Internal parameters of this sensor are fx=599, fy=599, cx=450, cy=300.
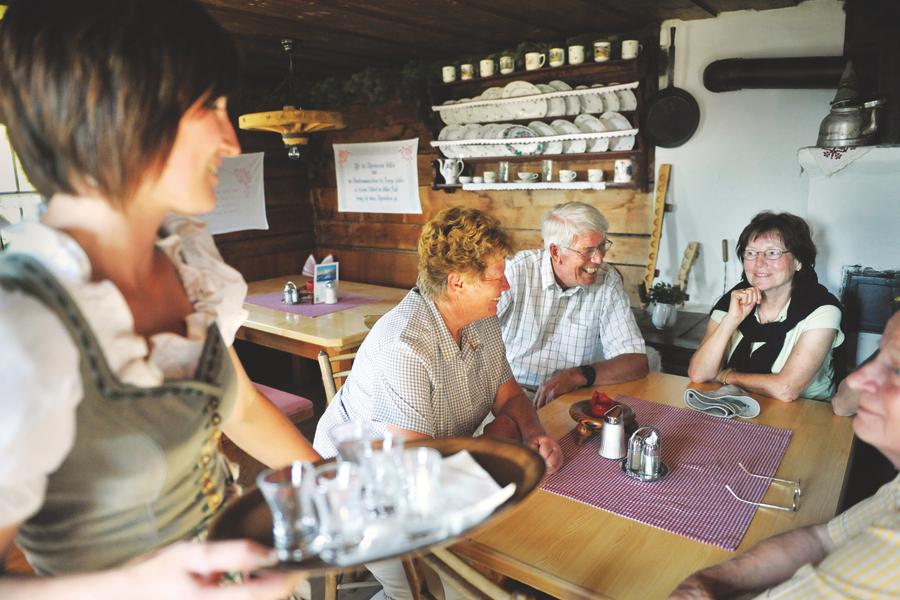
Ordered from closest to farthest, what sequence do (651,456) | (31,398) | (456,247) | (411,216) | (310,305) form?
1. (31,398)
2. (651,456)
3. (456,247)
4. (310,305)
5. (411,216)

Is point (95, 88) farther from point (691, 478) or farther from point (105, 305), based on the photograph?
point (691, 478)

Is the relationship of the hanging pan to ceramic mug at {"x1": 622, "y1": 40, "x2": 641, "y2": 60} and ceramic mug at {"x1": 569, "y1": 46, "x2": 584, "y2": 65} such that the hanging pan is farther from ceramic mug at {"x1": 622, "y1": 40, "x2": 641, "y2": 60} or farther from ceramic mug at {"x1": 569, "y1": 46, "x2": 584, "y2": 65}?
ceramic mug at {"x1": 569, "y1": 46, "x2": 584, "y2": 65}

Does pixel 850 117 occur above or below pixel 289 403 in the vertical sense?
above

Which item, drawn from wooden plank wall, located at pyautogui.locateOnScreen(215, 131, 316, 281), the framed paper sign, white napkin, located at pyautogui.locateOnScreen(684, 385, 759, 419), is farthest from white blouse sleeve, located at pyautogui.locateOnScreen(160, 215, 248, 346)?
wooden plank wall, located at pyautogui.locateOnScreen(215, 131, 316, 281)

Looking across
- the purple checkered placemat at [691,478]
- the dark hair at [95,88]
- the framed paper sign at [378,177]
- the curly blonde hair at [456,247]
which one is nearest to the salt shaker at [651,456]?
the purple checkered placemat at [691,478]

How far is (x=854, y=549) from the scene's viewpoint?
932 millimetres

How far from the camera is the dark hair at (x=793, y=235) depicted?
2.16m

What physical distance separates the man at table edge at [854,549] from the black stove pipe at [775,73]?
1.96 m

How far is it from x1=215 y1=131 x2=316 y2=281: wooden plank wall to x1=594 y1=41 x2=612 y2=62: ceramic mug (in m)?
2.74

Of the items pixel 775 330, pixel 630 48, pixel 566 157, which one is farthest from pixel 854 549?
pixel 566 157

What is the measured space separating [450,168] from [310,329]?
1.52m

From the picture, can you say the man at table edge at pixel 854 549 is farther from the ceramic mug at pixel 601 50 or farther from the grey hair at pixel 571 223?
the ceramic mug at pixel 601 50

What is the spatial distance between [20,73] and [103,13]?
4.1 inches

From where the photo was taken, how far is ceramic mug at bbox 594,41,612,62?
10.1 ft
